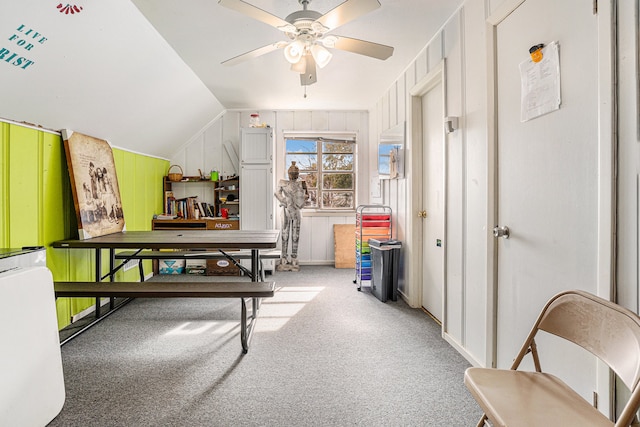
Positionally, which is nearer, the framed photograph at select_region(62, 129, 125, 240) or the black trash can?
the framed photograph at select_region(62, 129, 125, 240)

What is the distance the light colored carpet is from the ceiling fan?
2.10m

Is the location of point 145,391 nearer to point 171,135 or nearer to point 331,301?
point 331,301

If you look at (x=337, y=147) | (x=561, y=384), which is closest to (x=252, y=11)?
(x=561, y=384)

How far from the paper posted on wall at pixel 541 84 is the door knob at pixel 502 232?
0.60 m

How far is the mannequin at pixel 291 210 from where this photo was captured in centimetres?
512

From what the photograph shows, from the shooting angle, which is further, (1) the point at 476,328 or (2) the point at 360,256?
(2) the point at 360,256

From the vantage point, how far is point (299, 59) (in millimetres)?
2334

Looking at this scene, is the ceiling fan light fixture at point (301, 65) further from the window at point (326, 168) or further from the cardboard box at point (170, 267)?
the cardboard box at point (170, 267)

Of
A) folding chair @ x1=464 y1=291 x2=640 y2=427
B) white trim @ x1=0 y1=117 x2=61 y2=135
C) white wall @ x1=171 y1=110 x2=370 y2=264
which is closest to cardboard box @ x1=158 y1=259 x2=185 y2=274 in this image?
white wall @ x1=171 y1=110 x2=370 y2=264

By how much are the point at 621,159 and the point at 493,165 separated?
822 mm

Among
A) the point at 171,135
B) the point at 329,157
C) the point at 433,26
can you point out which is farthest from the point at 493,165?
the point at 171,135

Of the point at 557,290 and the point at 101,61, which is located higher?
the point at 101,61

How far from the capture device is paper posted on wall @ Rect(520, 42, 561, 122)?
58.3 inches

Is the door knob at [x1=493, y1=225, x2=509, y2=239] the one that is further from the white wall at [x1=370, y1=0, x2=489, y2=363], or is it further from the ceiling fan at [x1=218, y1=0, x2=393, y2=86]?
the ceiling fan at [x1=218, y1=0, x2=393, y2=86]
